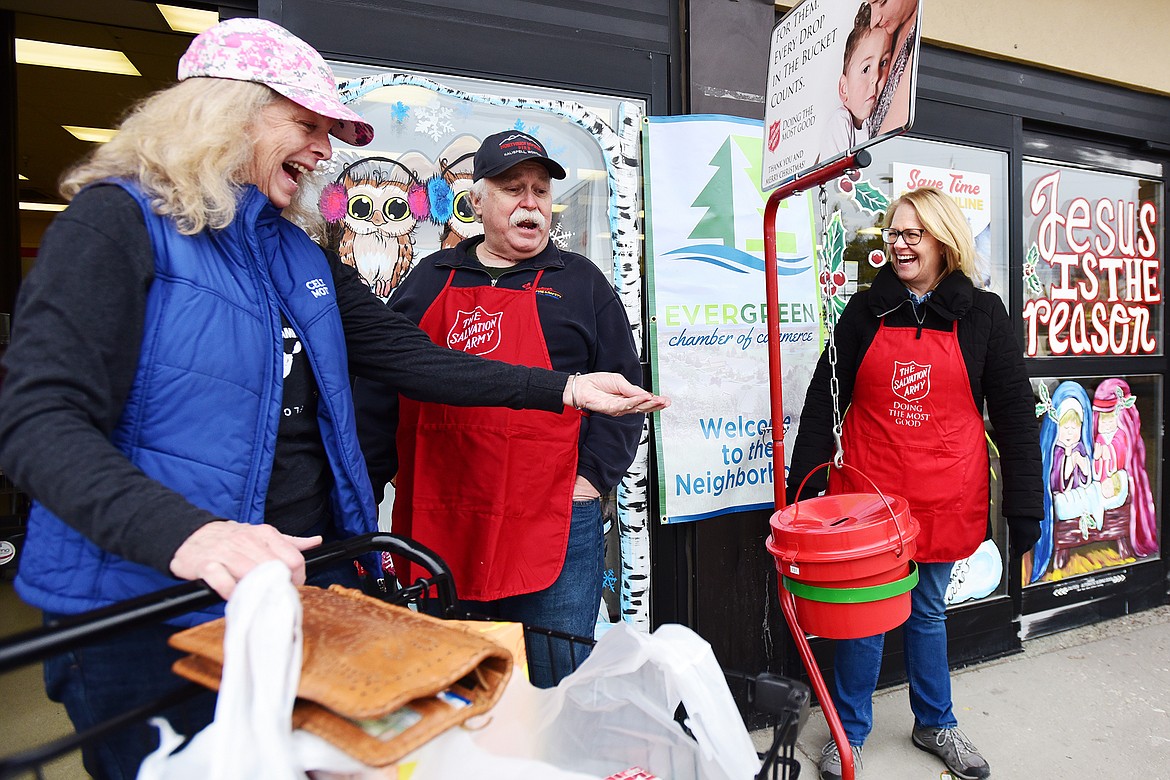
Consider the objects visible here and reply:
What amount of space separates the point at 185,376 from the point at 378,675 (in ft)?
2.07

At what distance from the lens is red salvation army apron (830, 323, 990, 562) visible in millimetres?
2576

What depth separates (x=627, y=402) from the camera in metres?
1.46

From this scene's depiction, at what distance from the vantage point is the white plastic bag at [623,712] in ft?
3.10

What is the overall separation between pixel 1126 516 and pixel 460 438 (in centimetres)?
406

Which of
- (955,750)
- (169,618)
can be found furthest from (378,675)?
(955,750)

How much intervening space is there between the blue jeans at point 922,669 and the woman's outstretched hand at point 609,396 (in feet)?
5.44

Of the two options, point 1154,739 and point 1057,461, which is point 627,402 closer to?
point 1154,739

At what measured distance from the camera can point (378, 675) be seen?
2.36 feet

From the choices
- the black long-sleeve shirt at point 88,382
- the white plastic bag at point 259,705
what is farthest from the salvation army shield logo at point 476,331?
the white plastic bag at point 259,705

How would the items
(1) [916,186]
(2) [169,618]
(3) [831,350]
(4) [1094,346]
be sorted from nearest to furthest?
(2) [169,618], (3) [831,350], (1) [916,186], (4) [1094,346]

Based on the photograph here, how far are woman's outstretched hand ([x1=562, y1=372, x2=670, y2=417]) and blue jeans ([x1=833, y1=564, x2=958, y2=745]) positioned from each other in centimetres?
166

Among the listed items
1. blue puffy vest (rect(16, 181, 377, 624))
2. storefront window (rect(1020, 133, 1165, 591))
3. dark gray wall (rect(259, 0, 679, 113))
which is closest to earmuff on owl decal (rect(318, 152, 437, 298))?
dark gray wall (rect(259, 0, 679, 113))

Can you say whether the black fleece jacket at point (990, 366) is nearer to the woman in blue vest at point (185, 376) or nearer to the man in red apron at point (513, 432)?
the man in red apron at point (513, 432)

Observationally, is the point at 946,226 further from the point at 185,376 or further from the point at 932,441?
the point at 185,376
